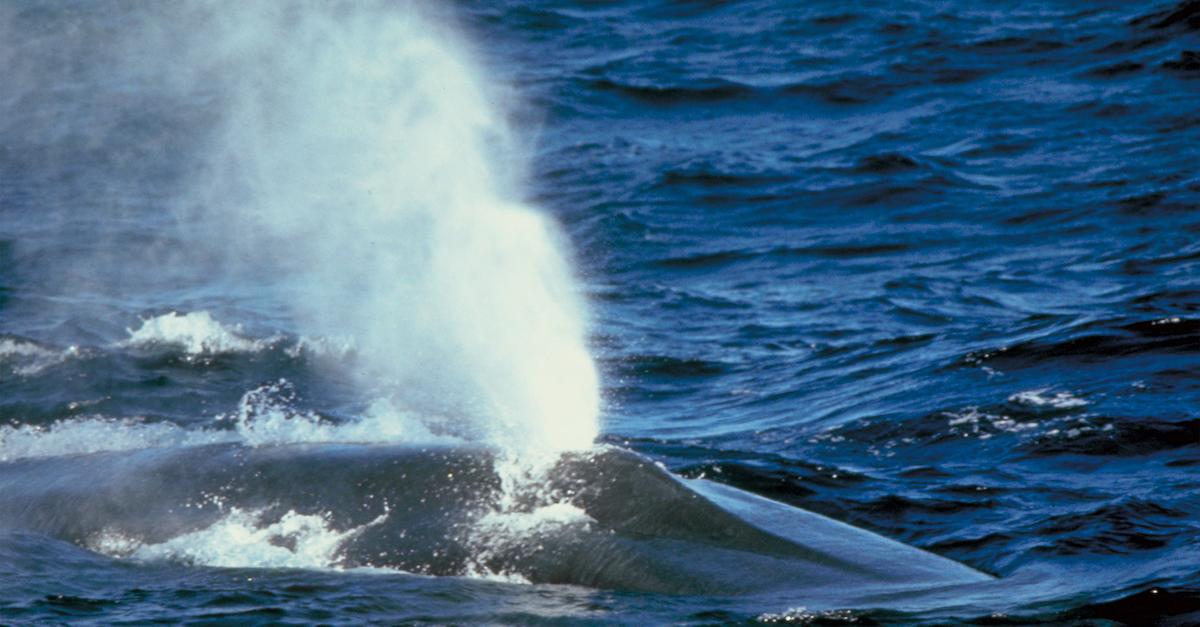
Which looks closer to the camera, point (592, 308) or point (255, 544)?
point (255, 544)

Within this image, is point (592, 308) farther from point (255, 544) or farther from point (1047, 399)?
point (255, 544)

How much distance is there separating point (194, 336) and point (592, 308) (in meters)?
3.92

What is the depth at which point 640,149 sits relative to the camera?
23562 millimetres

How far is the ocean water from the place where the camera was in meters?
8.04

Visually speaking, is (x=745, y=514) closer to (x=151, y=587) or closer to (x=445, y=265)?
(x=151, y=587)

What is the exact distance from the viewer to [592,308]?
17.2 m

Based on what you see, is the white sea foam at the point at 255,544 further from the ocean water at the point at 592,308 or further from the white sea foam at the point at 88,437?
the white sea foam at the point at 88,437

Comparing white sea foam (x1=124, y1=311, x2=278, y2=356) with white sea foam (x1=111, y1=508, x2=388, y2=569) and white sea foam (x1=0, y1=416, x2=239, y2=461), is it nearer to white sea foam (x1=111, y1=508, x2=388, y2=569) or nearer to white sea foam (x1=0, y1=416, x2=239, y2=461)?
white sea foam (x1=0, y1=416, x2=239, y2=461)

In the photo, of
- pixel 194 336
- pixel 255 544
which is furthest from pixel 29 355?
pixel 255 544

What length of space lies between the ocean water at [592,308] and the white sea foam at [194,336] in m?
0.06

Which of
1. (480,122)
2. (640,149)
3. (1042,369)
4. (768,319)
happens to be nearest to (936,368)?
(1042,369)

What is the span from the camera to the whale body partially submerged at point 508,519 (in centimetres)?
751

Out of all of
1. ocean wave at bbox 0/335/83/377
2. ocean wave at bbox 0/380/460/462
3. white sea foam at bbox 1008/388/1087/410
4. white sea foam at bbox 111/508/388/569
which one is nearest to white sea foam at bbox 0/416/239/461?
ocean wave at bbox 0/380/460/462

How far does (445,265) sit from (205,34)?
1583 cm
